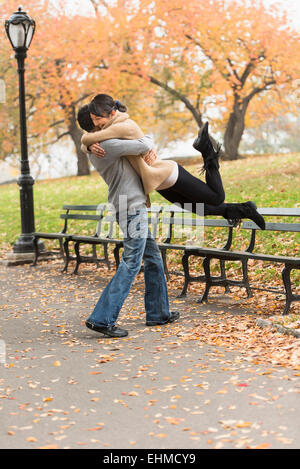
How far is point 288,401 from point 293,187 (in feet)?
33.2

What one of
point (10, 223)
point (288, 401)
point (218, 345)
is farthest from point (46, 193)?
point (288, 401)

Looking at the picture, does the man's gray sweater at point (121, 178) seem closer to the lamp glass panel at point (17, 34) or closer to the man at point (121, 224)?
the man at point (121, 224)

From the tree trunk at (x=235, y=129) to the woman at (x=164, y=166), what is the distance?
62.0 feet

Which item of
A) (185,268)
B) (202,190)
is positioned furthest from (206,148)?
(185,268)

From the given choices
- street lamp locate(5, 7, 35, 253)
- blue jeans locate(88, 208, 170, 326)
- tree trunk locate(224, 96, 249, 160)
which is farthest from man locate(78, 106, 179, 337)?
tree trunk locate(224, 96, 249, 160)

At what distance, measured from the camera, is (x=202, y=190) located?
17.8 feet

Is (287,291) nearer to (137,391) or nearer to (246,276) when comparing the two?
(246,276)

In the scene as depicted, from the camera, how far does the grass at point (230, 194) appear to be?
40.2 feet

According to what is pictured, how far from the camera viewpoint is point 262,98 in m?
26.4

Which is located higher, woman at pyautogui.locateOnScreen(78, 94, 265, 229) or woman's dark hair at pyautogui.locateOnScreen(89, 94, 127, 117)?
woman's dark hair at pyautogui.locateOnScreen(89, 94, 127, 117)

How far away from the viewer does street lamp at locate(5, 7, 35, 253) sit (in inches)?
450

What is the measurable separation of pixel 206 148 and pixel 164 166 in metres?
0.44

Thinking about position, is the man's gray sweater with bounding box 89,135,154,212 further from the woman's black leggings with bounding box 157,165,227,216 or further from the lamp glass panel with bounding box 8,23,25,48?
the lamp glass panel with bounding box 8,23,25,48

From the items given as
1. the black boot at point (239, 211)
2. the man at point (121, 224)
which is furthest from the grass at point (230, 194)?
the man at point (121, 224)
